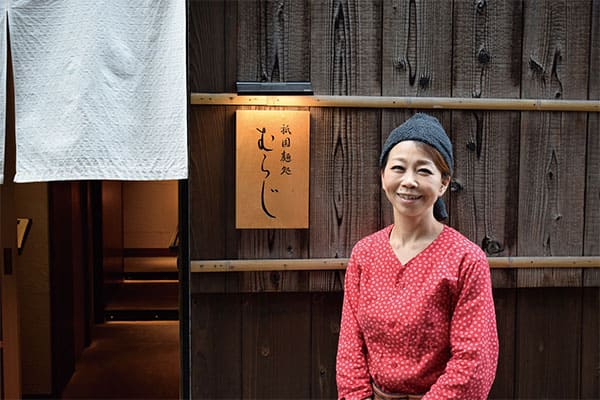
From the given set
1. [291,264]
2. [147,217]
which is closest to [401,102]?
[291,264]

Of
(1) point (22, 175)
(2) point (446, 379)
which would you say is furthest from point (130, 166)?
(2) point (446, 379)

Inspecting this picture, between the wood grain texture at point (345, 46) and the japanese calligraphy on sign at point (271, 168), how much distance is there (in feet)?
0.95

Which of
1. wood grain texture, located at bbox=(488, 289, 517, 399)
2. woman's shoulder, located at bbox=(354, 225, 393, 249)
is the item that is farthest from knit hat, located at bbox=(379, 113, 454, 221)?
wood grain texture, located at bbox=(488, 289, 517, 399)

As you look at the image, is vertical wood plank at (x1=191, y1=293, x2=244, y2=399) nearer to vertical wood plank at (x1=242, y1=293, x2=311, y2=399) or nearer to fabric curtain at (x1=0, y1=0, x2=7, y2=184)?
vertical wood plank at (x1=242, y1=293, x2=311, y2=399)

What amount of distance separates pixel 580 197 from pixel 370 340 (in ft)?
6.22

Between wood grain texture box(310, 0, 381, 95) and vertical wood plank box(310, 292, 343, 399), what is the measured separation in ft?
4.33

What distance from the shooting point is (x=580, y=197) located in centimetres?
382

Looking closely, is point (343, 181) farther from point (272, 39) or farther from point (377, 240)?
point (272, 39)

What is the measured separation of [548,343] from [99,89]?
10.5 ft

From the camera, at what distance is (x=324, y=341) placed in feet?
12.3

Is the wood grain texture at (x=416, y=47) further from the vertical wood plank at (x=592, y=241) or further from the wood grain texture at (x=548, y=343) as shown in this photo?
the wood grain texture at (x=548, y=343)

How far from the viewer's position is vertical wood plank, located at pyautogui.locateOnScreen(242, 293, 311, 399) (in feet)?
12.1

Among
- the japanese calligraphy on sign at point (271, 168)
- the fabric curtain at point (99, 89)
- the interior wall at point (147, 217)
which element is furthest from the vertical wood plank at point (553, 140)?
the interior wall at point (147, 217)

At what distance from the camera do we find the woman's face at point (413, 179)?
2.78 meters
